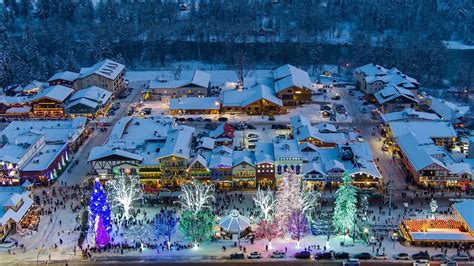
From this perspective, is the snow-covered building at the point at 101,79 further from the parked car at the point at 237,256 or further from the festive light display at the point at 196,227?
the parked car at the point at 237,256

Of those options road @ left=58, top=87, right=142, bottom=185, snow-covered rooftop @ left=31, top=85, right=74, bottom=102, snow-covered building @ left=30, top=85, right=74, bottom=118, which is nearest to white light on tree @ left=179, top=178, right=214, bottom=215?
road @ left=58, top=87, right=142, bottom=185

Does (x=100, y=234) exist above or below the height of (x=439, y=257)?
above

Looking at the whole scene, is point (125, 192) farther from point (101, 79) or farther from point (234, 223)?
point (101, 79)

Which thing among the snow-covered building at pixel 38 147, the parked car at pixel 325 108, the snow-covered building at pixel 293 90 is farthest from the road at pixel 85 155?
the parked car at pixel 325 108

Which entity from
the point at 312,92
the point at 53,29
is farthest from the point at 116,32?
the point at 312,92

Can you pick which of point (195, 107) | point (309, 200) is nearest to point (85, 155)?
point (195, 107)

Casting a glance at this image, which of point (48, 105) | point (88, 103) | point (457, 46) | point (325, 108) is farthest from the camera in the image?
point (457, 46)

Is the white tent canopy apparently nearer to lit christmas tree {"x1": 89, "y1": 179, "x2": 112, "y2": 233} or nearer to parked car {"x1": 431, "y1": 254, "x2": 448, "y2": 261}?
lit christmas tree {"x1": 89, "y1": 179, "x2": 112, "y2": 233}
